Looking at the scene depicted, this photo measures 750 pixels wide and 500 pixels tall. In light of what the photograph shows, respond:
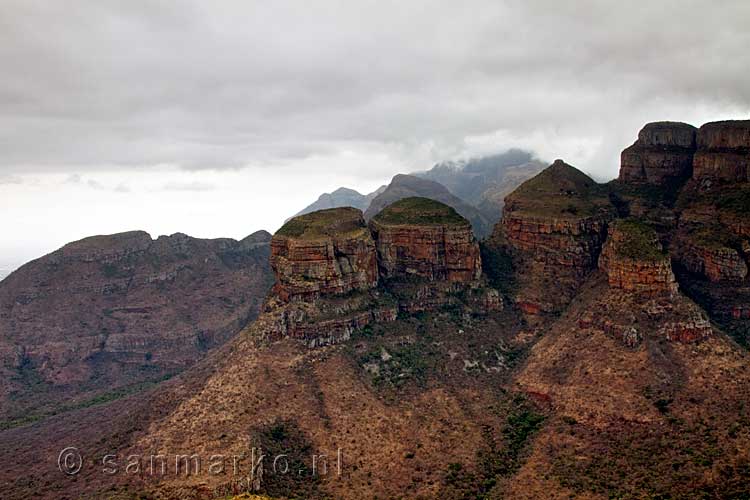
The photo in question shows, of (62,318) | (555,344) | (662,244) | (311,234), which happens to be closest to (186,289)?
(62,318)

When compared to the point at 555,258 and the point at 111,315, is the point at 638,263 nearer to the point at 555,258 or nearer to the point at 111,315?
the point at 555,258

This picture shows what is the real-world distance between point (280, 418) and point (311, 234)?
116 ft

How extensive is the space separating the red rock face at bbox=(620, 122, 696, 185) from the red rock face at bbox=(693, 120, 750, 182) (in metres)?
4.12

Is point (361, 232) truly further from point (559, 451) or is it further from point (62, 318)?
point (62, 318)

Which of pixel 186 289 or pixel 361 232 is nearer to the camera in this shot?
pixel 361 232

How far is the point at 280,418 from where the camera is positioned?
281 ft

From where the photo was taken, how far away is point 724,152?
10838 centimetres

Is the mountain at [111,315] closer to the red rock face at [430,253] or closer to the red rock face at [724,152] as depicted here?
the red rock face at [430,253]

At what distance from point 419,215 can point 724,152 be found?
191 ft

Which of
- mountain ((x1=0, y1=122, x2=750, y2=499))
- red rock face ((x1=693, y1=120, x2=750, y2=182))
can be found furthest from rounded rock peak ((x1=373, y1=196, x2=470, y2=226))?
red rock face ((x1=693, y1=120, x2=750, y2=182))

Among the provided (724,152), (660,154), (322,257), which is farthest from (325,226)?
(724,152)

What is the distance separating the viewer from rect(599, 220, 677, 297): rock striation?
92500 mm

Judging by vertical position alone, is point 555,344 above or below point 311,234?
below

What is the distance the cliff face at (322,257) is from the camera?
104812 millimetres
